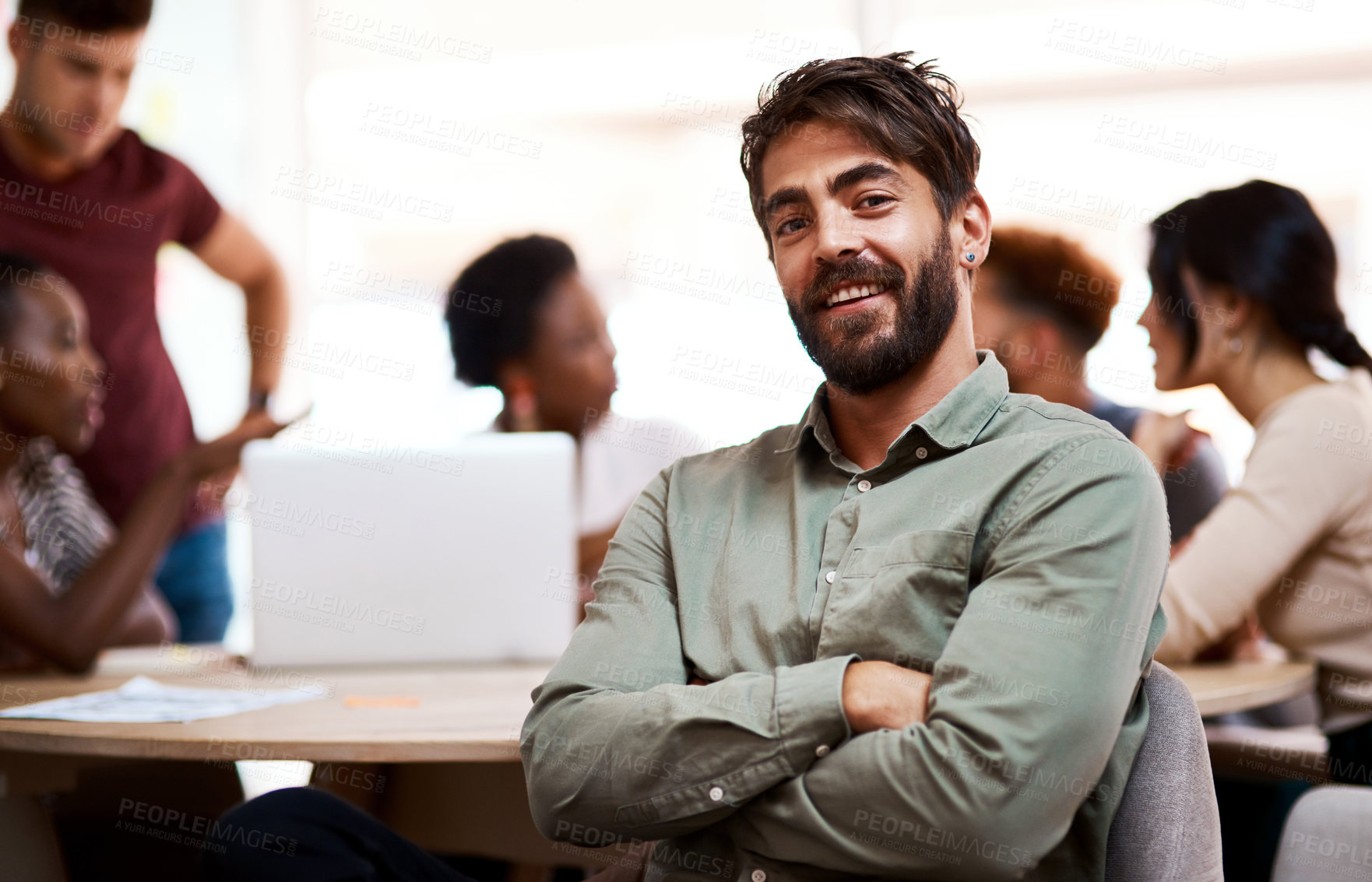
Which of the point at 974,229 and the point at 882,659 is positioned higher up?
the point at 974,229

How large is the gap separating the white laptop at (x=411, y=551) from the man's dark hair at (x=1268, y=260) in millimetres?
1463

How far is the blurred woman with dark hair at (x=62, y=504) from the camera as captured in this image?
2223 millimetres

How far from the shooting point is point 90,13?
3.67 meters

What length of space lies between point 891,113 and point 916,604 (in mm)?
625

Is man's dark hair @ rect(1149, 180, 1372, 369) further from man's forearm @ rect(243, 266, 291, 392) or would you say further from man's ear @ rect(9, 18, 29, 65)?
man's ear @ rect(9, 18, 29, 65)

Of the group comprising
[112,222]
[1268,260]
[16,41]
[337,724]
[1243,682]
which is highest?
[16,41]

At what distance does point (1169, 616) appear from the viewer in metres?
2.11

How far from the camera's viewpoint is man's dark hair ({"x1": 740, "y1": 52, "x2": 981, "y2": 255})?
1.43m

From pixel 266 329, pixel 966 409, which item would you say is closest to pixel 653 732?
pixel 966 409

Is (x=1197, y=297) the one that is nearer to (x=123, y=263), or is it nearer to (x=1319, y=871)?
(x=1319, y=871)

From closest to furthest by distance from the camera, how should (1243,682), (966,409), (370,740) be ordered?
(966,409), (370,740), (1243,682)

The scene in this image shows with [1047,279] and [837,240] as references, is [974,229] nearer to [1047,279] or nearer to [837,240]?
[837,240]

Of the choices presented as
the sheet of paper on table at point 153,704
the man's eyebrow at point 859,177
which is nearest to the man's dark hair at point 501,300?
the sheet of paper on table at point 153,704

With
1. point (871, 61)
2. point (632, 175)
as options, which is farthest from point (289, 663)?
point (632, 175)
